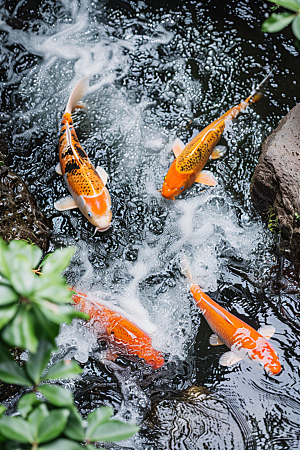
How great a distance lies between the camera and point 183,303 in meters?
3.91

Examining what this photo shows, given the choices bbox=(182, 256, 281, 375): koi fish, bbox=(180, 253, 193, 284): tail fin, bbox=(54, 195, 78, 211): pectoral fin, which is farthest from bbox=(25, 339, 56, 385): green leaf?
bbox=(54, 195, 78, 211): pectoral fin

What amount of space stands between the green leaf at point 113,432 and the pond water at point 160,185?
1784 millimetres

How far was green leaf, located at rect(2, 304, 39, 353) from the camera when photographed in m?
1.33

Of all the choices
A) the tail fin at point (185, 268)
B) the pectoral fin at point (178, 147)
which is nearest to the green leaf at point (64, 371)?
the tail fin at point (185, 268)

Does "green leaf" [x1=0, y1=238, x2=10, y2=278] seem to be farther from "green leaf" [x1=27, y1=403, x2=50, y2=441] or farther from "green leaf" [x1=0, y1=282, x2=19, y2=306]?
"green leaf" [x1=27, y1=403, x2=50, y2=441]

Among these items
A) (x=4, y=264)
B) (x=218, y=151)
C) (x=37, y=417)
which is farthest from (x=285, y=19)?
(x=218, y=151)

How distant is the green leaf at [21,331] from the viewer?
1.33 meters

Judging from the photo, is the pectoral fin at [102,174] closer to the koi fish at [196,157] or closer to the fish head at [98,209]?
the fish head at [98,209]

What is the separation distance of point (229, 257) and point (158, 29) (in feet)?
11.6

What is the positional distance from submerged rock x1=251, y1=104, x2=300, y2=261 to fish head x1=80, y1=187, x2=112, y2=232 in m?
1.76

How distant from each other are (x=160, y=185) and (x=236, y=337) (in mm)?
2007

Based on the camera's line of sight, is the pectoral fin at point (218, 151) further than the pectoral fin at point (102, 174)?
Yes

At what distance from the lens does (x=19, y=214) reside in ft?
13.1

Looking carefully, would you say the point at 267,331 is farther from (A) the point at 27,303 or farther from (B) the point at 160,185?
(A) the point at 27,303
